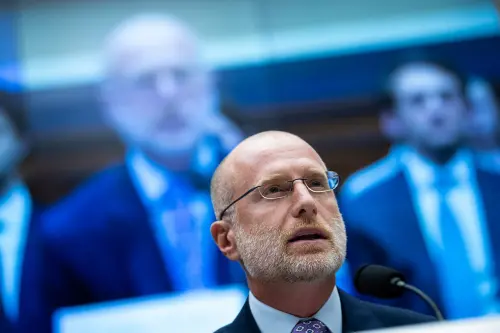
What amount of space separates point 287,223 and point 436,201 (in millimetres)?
3074

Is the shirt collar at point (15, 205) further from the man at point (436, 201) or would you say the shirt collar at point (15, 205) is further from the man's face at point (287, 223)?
the man's face at point (287, 223)

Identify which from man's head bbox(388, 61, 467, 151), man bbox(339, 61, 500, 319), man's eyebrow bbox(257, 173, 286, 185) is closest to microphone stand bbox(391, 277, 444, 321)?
man's eyebrow bbox(257, 173, 286, 185)

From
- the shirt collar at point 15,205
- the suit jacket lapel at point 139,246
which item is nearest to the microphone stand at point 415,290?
the suit jacket lapel at point 139,246

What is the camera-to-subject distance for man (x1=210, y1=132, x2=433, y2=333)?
4.69 feet

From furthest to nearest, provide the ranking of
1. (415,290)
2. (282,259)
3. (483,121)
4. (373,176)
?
(483,121)
(373,176)
(415,290)
(282,259)

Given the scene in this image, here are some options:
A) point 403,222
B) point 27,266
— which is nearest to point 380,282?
point 403,222

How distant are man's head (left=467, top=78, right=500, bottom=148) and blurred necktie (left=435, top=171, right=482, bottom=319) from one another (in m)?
0.40

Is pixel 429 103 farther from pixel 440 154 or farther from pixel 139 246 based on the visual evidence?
pixel 139 246

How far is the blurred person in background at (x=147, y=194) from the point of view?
4.14 meters

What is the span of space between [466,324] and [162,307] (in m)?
3.34

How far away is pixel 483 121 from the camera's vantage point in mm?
4539

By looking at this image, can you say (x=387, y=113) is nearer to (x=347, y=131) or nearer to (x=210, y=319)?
(x=347, y=131)

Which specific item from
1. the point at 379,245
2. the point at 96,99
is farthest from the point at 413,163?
the point at 96,99

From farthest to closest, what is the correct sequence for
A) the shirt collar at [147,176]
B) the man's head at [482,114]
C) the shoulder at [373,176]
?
the man's head at [482,114] < the shirt collar at [147,176] < the shoulder at [373,176]
